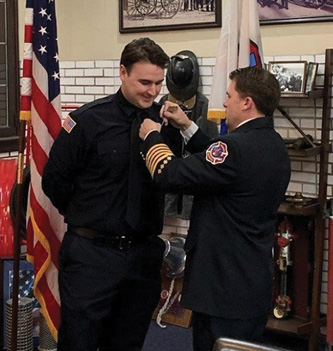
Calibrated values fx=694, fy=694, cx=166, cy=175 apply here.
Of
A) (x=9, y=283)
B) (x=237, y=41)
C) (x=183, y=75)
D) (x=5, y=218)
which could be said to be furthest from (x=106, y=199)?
(x=183, y=75)

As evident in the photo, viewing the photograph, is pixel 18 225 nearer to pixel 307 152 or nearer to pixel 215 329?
pixel 215 329

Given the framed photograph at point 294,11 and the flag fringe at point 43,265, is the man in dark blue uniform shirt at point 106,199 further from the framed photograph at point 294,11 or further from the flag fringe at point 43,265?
the framed photograph at point 294,11

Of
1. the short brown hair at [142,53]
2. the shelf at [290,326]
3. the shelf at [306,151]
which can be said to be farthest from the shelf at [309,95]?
the short brown hair at [142,53]

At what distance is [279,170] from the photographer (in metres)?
2.60

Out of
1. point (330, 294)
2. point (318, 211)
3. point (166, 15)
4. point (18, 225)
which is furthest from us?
point (166, 15)

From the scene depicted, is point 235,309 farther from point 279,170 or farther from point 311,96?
point 311,96

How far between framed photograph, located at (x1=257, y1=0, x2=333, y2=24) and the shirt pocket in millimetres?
1898

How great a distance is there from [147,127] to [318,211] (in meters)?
1.74

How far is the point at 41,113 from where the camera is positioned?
332 centimetres

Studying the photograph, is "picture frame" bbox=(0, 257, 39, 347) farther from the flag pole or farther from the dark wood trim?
the dark wood trim

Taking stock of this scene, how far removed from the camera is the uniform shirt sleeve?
9.03 feet

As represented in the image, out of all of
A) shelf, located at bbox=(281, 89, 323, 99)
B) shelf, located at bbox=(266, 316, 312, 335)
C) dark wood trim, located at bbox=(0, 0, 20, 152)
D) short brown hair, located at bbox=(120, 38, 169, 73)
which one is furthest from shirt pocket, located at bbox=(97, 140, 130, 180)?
dark wood trim, located at bbox=(0, 0, 20, 152)

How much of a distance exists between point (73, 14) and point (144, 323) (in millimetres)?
3108

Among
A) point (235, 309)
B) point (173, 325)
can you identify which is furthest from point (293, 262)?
point (235, 309)
